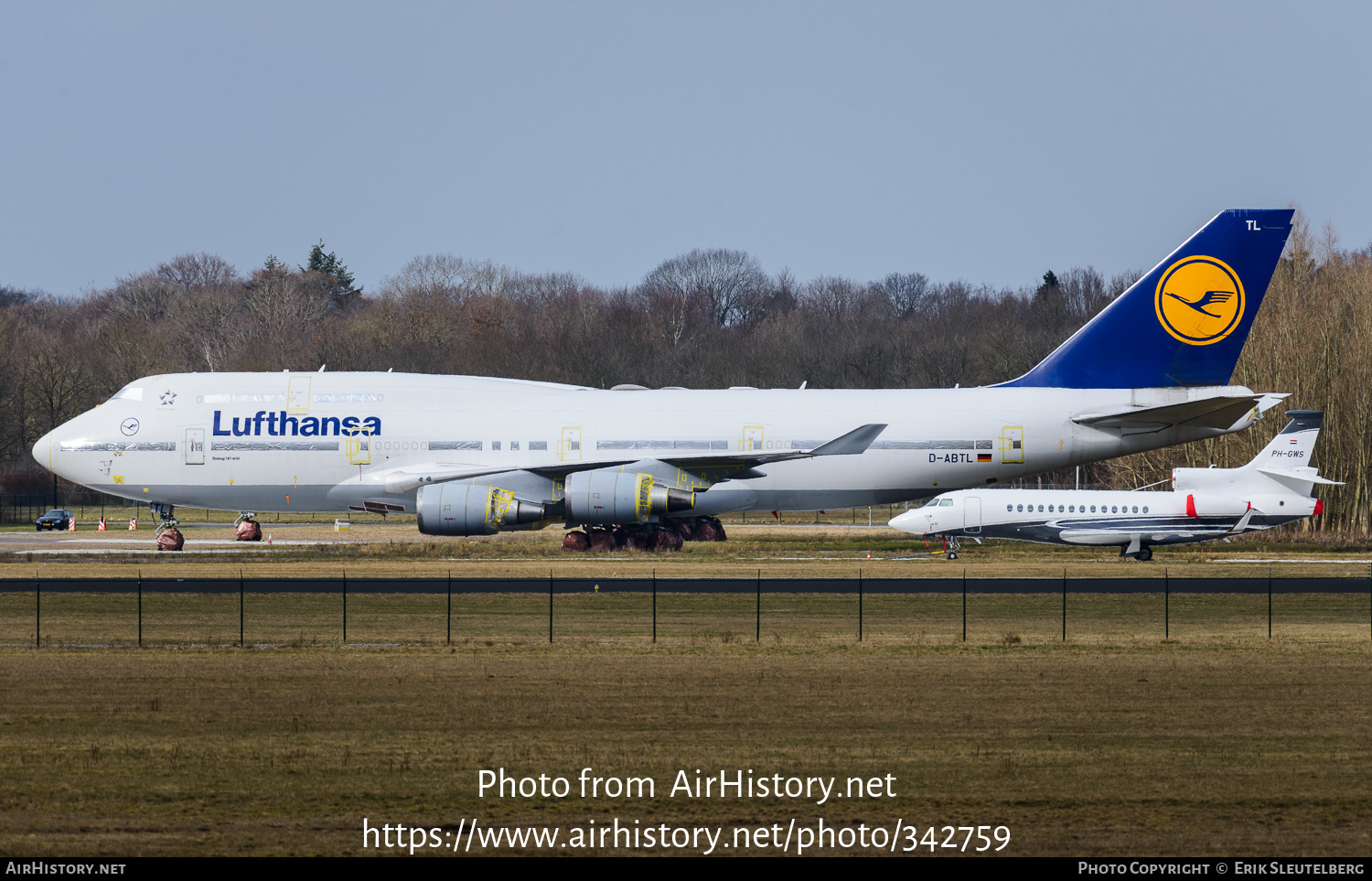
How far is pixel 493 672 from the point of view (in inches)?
936

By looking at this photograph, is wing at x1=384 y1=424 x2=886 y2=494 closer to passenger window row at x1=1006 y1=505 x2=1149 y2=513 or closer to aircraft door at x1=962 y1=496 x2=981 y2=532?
aircraft door at x1=962 y1=496 x2=981 y2=532

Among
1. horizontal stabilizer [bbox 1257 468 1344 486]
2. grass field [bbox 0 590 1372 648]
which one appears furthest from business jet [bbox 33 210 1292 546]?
grass field [bbox 0 590 1372 648]

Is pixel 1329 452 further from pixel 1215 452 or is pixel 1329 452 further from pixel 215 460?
pixel 215 460

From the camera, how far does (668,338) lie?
5017 inches

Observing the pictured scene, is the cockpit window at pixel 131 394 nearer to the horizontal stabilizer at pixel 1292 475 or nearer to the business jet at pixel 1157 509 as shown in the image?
the business jet at pixel 1157 509

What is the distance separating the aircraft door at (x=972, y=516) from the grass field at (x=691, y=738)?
68.1ft

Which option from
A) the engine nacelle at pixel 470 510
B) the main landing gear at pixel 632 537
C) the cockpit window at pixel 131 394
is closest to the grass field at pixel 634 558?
the main landing gear at pixel 632 537

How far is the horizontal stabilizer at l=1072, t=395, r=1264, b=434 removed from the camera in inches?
1564

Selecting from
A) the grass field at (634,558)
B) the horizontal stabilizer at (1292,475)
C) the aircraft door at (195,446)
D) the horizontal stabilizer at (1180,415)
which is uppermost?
the horizontal stabilizer at (1180,415)

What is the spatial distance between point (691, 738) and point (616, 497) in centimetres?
2302

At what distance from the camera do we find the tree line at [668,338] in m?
66.2

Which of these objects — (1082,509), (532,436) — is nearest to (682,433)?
(532,436)

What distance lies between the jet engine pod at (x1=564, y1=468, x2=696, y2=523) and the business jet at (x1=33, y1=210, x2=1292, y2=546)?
6 centimetres

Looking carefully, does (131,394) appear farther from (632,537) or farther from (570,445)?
(632,537)
